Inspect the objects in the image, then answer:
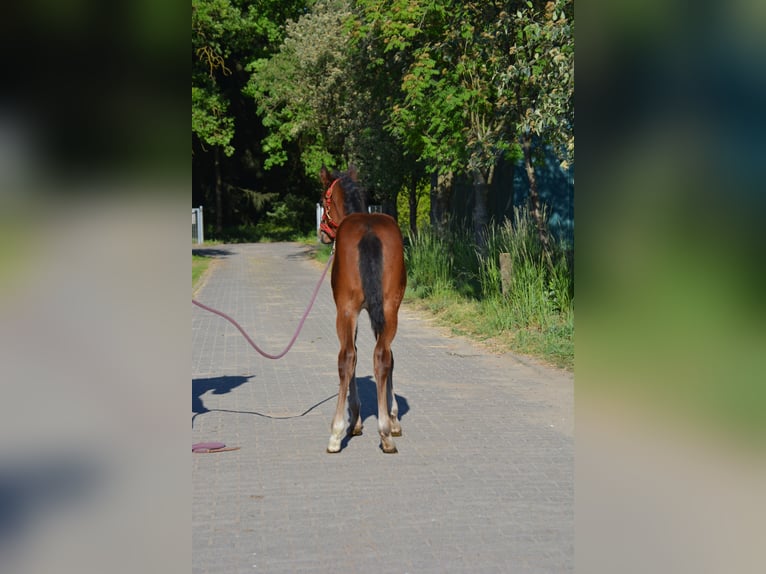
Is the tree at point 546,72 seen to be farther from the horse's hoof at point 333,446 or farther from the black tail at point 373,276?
the horse's hoof at point 333,446

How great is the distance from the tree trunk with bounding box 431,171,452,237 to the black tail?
13133 mm

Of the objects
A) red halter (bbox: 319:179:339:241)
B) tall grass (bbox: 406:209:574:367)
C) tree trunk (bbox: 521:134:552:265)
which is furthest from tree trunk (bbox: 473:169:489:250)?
red halter (bbox: 319:179:339:241)

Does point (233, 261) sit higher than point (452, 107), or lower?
lower

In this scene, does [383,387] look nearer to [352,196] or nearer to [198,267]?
[352,196]

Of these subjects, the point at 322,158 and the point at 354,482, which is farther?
the point at 322,158

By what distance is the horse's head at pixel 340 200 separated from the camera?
7.45 meters

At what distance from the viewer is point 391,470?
624 cm
